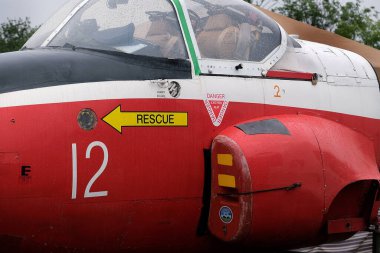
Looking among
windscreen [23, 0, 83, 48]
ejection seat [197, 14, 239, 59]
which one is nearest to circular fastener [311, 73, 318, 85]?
ejection seat [197, 14, 239, 59]

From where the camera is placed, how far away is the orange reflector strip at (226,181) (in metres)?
5.09

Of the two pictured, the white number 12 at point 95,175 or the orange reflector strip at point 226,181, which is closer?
the white number 12 at point 95,175

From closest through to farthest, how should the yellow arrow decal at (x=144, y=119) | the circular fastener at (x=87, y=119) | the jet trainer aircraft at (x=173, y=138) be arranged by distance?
1. the jet trainer aircraft at (x=173, y=138)
2. the circular fastener at (x=87, y=119)
3. the yellow arrow decal at (x=144, y=119)

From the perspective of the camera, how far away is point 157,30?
18.1 feet

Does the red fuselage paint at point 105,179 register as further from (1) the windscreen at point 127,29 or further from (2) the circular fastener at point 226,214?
(1) the windscreen at point 127,29

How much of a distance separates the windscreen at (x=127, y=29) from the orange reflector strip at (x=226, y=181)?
3.20 feet

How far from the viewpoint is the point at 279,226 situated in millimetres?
5258

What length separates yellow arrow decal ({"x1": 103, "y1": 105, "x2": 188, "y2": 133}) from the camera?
15.7 feet

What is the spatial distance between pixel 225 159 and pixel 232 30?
134 centimetres

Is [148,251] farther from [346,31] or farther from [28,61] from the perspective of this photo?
[346,31]

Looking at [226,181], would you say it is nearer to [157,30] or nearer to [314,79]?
[157,30]

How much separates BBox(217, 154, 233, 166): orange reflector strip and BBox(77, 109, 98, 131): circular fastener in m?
Result: 1.01

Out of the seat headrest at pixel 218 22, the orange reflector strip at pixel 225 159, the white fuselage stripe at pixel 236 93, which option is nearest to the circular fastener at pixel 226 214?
the orange reflector strip at pixel 225 159

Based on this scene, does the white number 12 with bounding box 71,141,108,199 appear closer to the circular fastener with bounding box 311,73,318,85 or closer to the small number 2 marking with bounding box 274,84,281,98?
the small number 2 marking with bounding box 274,84,281,98
